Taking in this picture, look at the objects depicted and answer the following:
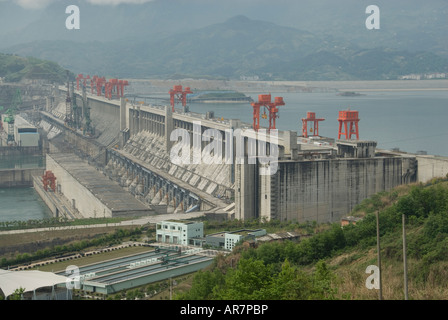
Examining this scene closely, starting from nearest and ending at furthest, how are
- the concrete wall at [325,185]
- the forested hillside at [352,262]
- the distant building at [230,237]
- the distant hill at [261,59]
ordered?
the forested hillside at [352,262] → the distant building at [230,237] → the concrete wall at [325,185] → the distant hill at [261,59]

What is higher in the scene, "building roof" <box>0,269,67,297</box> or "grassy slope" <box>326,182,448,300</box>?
"grassy slope" <box>326,182,448,300</box>

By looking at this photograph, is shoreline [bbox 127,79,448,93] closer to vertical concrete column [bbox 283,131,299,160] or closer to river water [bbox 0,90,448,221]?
river water [bbox 0,90,448,221]

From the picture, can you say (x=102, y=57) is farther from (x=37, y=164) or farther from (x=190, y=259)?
(x=190, y=259)

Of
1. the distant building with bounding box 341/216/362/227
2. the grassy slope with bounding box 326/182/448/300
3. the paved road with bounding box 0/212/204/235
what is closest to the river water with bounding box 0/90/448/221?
the paved road with bounding box 0/212/204/235

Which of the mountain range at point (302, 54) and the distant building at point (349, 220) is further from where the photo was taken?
the mountain range at point (302, 54)

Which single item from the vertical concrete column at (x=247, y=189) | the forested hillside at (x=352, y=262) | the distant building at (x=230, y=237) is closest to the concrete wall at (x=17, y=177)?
the vertical concrete column at (x=247, y=189)

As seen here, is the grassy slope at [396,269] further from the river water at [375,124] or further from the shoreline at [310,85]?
the shoreline at [310,85]
